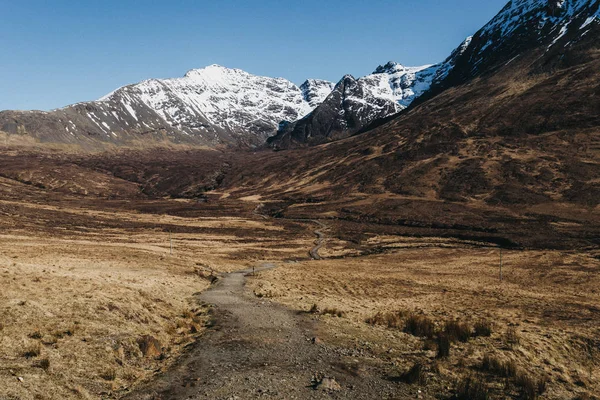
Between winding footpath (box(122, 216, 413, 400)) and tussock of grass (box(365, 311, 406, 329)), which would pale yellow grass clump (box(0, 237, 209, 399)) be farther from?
tussock of grass (box(365, 311, 406, 329))

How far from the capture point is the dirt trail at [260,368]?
532 inches

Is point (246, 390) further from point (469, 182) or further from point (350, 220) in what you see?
point (469, 182)

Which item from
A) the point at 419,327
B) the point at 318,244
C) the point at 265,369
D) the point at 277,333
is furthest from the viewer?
the point at 318,244

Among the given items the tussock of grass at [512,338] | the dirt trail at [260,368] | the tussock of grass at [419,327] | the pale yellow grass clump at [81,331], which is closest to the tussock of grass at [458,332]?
the tussock of grass at [419,327]

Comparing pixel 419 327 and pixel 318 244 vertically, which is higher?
pixel 419 327

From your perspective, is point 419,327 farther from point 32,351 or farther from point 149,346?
point 32,351

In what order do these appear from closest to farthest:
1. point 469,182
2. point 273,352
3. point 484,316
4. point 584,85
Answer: point 273,352, point 484,316, point 469,182, point 584,85

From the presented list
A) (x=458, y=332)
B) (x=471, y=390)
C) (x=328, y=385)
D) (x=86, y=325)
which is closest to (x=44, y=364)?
(x=86, y=325)

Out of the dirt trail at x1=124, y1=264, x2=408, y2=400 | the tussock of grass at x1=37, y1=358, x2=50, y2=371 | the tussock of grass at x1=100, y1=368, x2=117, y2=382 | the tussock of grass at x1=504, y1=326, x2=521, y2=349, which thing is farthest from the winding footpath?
the tussock of grass at x1=504, y1=326, x2=521, y2=349

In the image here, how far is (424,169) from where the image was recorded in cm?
15488

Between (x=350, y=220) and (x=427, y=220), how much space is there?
22.8m

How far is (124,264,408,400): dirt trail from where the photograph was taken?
13523 millimetres

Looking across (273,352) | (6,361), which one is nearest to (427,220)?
(273,352)

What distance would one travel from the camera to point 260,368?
1558cm
